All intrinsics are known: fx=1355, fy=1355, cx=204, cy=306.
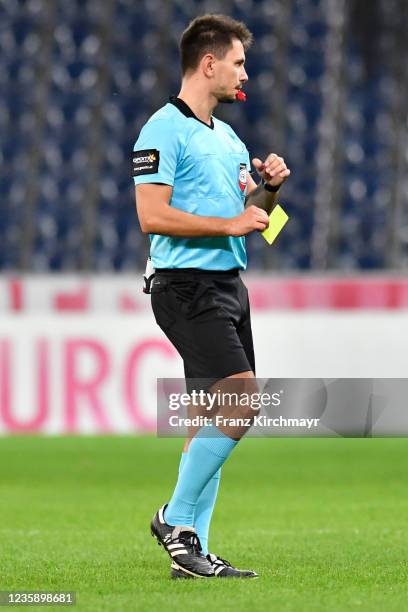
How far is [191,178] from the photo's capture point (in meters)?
4.84

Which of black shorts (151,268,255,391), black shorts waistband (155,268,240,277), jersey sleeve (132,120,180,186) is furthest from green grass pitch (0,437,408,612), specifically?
jersey sleeve (132,120,180,186)

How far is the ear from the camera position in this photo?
4.85 meters

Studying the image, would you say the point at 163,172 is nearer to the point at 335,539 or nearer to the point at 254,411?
the point at 254,411

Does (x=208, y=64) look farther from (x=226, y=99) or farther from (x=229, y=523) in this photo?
(x=229, y=523)

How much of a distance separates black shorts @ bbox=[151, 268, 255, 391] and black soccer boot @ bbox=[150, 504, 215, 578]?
0.51 metres

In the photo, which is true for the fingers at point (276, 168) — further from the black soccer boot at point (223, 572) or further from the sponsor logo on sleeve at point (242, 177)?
the black soccer boot at point (223, 572)

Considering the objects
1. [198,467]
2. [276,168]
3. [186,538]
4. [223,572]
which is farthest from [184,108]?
[223,572]

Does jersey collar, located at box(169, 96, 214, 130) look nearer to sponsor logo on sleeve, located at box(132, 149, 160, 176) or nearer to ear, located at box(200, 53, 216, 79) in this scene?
ear, located at box(200, 53, 216, 79)

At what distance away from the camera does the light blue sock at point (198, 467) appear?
4766 millimetres

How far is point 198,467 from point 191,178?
3.37 ft

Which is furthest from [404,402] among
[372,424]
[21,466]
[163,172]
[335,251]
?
[335,251]

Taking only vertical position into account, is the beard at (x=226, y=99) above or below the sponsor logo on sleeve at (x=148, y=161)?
above

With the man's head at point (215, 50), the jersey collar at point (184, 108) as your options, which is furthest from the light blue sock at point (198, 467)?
the man's head at point (215, 50)

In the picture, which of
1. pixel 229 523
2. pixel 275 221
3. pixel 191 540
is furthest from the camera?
pixel 229 523
